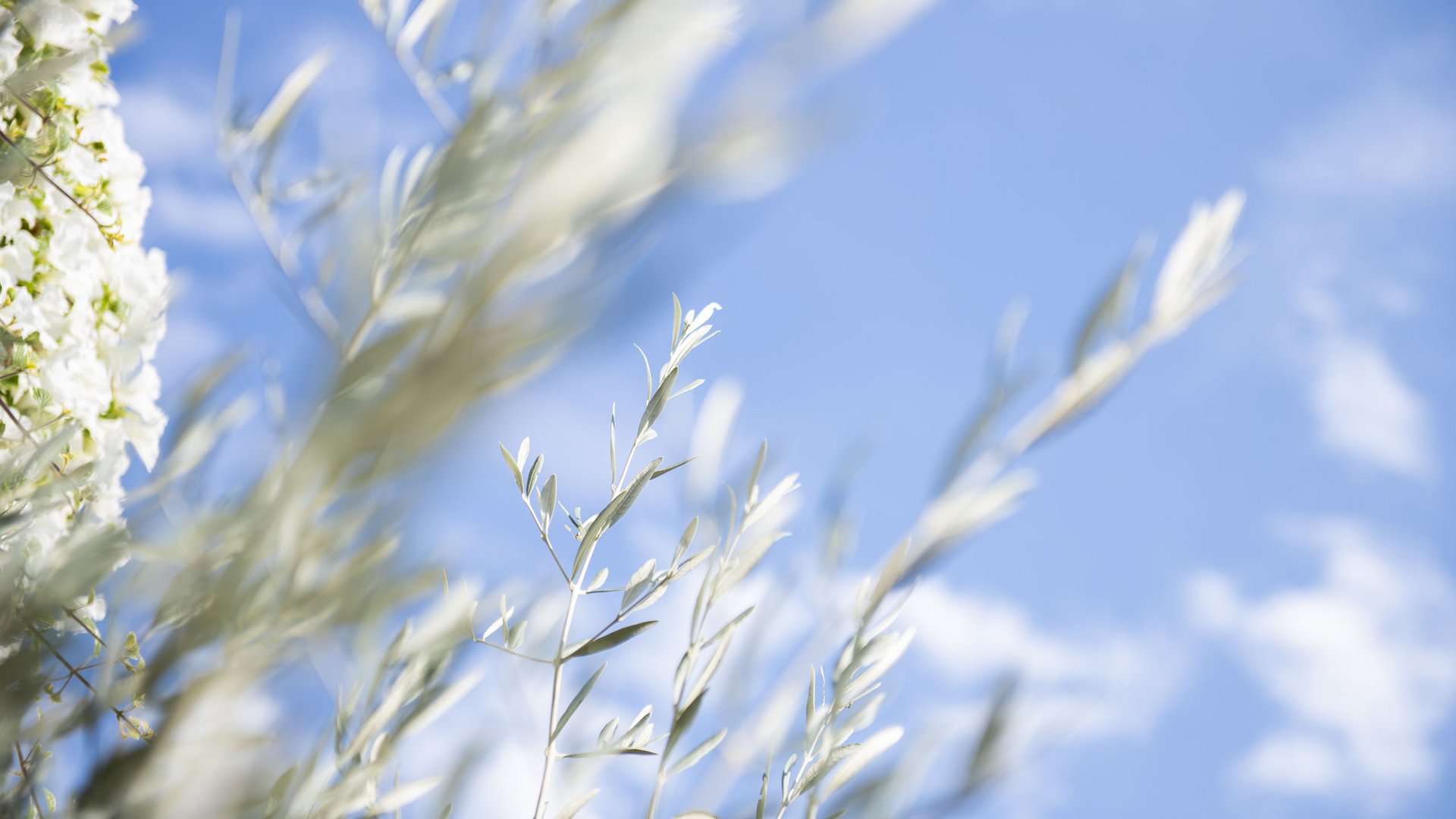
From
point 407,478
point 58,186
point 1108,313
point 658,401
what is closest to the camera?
point 407,478

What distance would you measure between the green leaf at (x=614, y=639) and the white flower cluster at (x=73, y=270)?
3.13 ft

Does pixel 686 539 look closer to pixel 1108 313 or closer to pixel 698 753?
pixel 698 753

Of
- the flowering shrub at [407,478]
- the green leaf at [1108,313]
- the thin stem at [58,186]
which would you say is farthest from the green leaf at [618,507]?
the thin stem at [58,186]

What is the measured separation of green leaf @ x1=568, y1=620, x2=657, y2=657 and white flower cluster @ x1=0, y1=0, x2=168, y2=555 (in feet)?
3.13

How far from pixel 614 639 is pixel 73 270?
1400 millimetres

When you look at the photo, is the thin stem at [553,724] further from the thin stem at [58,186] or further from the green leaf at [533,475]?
the thin stem at [58,186]

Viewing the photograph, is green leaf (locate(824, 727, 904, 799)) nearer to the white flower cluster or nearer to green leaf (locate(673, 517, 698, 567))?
green leaf (locate(673, 517, 698, 567))

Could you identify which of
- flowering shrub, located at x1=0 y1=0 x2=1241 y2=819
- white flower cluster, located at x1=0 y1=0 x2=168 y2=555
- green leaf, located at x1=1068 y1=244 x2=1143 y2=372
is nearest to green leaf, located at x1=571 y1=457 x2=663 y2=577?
flowering shrub, located at x1=0 y1=0 x2=1241 y2=819

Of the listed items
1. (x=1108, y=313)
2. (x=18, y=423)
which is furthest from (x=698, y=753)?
(x=18, y=423)

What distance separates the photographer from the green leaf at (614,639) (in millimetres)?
969

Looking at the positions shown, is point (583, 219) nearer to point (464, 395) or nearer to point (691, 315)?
point (464, 395)

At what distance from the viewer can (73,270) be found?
1.67 m

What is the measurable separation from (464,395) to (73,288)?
1.72 metres

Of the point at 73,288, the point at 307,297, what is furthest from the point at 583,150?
the point at 73,288
